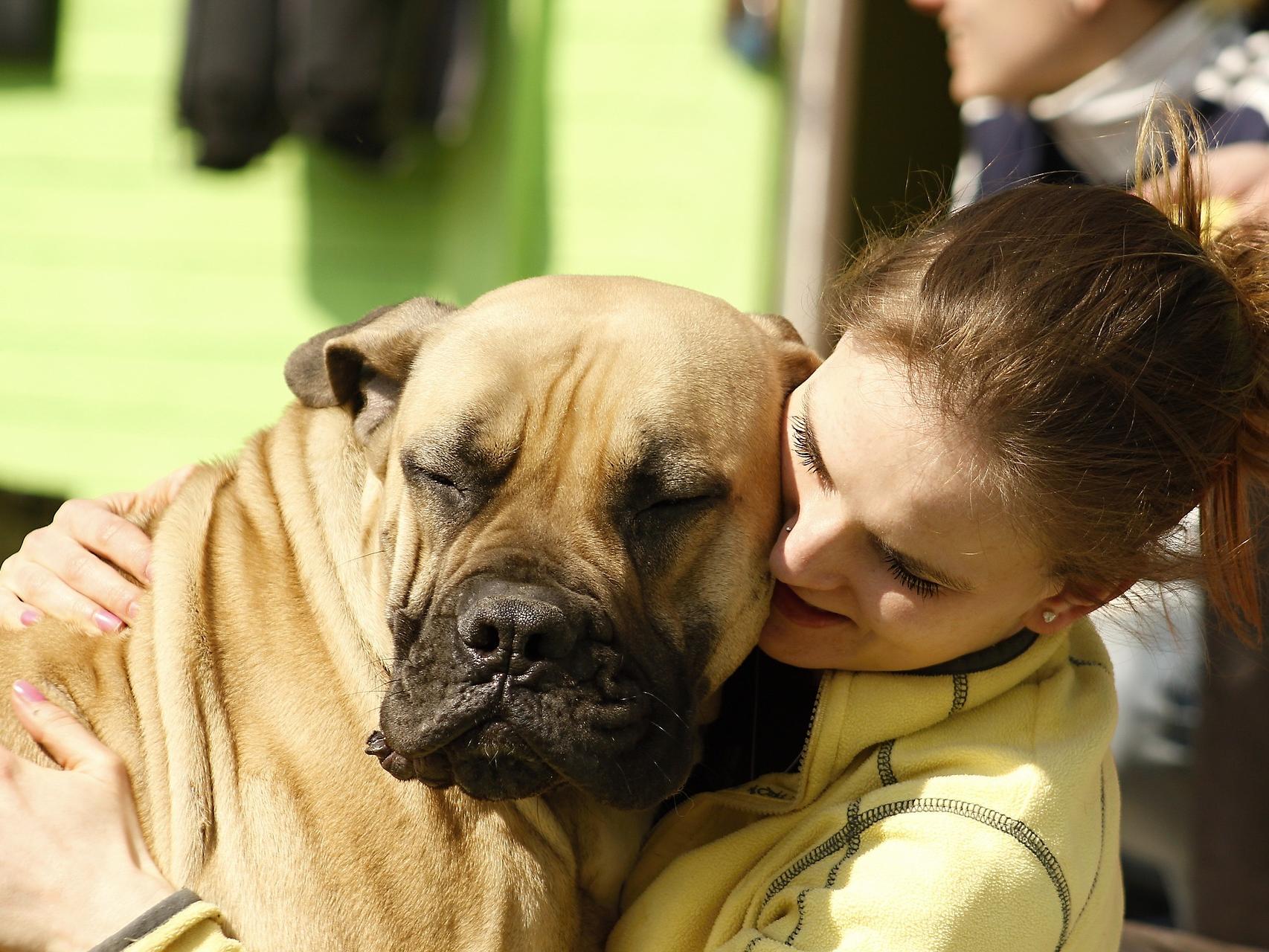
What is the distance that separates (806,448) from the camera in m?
2.13

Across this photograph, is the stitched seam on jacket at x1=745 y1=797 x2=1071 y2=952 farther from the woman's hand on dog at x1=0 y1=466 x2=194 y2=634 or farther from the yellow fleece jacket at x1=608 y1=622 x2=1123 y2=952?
the woman's hand on dog at x1=0 y1=466 x2=194 y2=634

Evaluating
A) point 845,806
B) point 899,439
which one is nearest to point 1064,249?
point 899,439

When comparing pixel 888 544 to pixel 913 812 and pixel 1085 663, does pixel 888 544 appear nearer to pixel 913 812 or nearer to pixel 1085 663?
pixel 913 812

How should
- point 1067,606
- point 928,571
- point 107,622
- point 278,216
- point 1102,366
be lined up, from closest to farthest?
point 1102,366
point 928,571
point 1067,606
point 107,622
point 278,216

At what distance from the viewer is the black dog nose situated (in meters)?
1.86

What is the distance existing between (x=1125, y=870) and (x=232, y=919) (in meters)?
4.20

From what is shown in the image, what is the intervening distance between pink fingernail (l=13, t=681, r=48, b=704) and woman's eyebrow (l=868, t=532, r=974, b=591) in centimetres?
137

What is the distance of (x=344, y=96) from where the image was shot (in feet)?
16.1

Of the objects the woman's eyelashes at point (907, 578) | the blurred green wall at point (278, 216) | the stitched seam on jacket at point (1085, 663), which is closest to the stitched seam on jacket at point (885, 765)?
the woman's eyelashes at point (907, 578)

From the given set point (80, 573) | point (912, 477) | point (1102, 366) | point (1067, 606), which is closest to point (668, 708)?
point (912, 477)

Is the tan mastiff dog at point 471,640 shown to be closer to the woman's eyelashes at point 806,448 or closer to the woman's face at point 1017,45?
the woman's eyelashes at point 806,448

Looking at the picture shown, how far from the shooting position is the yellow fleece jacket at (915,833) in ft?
5.94

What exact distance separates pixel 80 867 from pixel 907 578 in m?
1.33

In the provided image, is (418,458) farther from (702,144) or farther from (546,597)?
(702,144)
